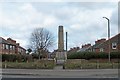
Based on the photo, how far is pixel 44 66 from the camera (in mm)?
35188

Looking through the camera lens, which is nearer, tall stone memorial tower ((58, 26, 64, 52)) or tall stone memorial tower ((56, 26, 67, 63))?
tall stone memorial tower ((56, 26, 67, 63))

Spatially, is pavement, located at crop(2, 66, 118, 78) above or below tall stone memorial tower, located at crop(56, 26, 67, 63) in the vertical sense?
below

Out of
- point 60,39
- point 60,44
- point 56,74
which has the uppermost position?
point 60,39

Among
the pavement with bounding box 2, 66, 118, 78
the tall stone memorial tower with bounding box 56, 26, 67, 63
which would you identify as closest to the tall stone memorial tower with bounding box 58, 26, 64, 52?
the tall stone memorial tower with bounding box 56, 26, 67, 63

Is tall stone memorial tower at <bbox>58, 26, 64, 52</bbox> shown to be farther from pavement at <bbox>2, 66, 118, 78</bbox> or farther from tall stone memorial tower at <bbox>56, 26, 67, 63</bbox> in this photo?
pavement at <bbox>2, 66, 118, 78</bbox>

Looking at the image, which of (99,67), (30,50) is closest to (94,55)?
(99,67)

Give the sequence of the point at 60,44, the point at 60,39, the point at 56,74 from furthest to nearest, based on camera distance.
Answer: the point at 60,44 < the point at 60,39 < the point at 56,74

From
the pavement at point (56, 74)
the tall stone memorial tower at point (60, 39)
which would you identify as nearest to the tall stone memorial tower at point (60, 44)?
the tall stone memorial tower at point (60, 39)

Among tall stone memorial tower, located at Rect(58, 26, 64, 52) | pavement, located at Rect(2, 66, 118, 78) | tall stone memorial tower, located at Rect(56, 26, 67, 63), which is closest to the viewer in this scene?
pavement, located at Rect(2, 66, 118, 78)

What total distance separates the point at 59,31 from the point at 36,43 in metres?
27.6

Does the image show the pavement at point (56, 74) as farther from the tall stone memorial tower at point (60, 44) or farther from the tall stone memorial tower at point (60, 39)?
the tall stone memorial tower at point (60, 39)

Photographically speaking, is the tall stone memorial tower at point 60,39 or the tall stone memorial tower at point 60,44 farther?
the tall stone memorial tower at point 60,39

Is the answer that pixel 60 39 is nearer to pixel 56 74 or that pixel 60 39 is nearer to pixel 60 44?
pixel 60 44

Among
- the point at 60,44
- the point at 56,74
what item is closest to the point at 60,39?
the point at 60,44
